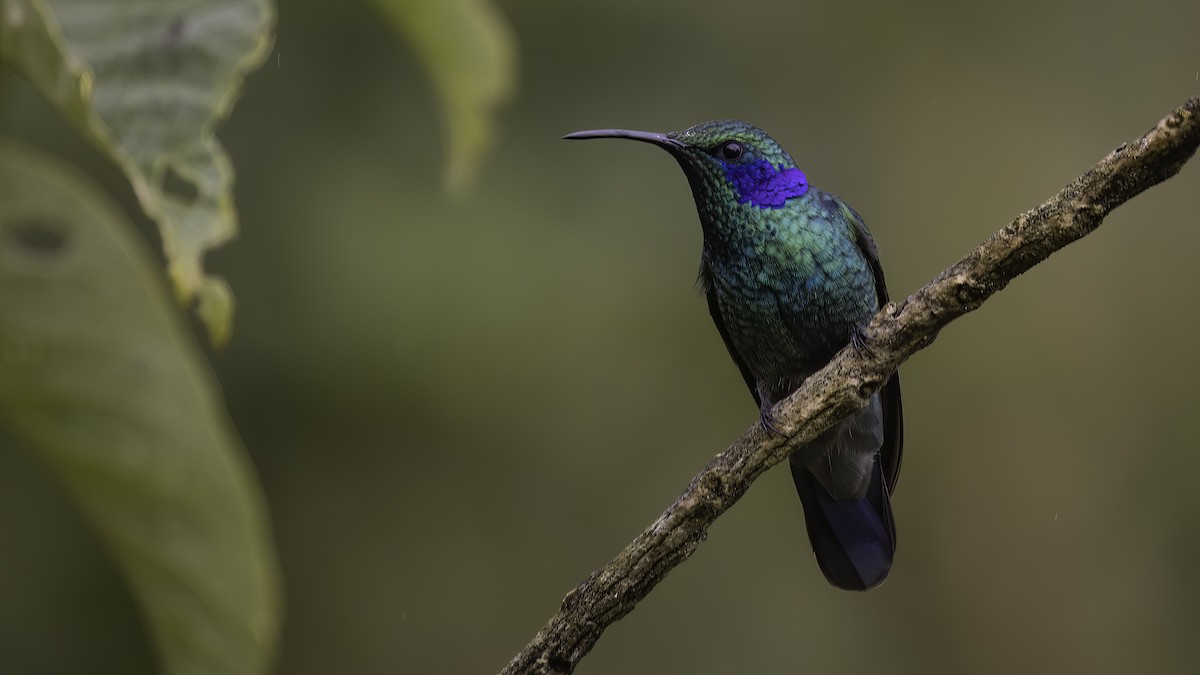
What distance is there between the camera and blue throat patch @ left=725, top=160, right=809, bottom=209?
313 cm

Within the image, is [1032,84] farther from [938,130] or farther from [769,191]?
[769,191]

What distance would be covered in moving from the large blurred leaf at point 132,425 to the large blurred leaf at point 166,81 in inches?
1.9

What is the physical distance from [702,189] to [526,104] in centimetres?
341

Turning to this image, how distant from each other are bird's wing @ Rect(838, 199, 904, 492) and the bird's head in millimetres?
209

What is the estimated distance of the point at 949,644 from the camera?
652cm

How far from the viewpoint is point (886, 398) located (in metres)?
3.51

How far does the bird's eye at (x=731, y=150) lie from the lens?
317 centimetres

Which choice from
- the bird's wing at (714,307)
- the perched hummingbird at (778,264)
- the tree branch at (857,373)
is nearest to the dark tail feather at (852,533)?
the perched hummingbird at (778,264)

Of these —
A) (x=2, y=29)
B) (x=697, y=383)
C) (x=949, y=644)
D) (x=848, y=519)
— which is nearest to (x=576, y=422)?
(x=697, y=383)

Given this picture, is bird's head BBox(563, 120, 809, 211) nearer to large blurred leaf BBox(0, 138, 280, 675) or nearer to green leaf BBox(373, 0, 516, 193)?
green leaf BBox(373, 0, 516, 193)

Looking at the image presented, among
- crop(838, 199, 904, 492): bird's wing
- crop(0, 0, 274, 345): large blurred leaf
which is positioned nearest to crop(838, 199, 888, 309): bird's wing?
crop(838, 199, 904, 492): bird's wing

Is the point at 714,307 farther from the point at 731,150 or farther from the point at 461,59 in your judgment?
the point at 461,59

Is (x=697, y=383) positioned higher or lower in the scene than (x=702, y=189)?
lower

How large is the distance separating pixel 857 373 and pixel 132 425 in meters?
1.38
